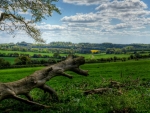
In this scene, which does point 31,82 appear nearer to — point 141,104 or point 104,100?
Result: point 104,100

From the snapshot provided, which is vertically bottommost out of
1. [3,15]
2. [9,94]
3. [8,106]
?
[8,106]

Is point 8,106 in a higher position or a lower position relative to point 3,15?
lower

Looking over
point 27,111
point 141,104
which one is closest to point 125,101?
point 141,104

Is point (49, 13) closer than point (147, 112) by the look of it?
No

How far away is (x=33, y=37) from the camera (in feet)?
57.2

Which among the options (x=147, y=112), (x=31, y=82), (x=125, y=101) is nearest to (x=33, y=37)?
(x=31, y=82)

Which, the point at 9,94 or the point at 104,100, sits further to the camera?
the point at 104,100

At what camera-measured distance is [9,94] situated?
37.4ft

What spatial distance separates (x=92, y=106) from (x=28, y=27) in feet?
27.8

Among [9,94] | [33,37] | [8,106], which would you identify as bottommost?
[8,106]

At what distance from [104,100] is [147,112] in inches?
96.7

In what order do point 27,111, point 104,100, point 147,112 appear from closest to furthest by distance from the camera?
point 147,112
point 27,111
point 104,100

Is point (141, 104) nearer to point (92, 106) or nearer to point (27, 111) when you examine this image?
point (92, 106)

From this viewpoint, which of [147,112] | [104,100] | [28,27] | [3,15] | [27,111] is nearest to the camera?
[147,112]
